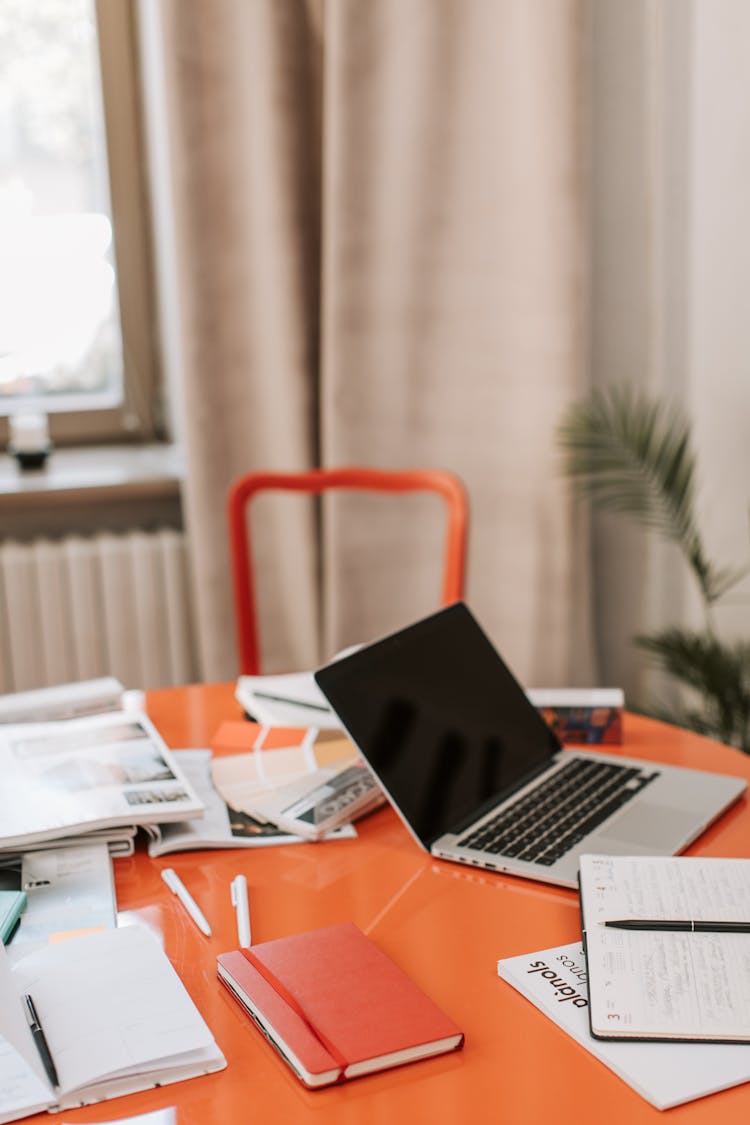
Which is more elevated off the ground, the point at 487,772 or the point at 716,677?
the point at 487,772

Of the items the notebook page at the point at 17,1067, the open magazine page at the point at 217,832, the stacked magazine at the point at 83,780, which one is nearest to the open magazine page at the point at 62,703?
the stacked magazine at the point at 83,780

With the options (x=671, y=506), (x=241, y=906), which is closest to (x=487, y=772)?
(x=241, y=906)

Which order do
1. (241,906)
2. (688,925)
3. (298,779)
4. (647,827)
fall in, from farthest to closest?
1. (298,779)
2. (647,827)
3. (241,906)
4. (688,925)

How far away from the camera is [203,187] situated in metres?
2.31

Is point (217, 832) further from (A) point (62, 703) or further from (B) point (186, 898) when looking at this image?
(A) point (62, 703)

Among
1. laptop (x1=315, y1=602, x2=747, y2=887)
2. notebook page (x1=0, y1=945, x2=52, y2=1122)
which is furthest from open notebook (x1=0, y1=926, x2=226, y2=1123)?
laptop (x1=315, y1=602, x2=747, y2=887)

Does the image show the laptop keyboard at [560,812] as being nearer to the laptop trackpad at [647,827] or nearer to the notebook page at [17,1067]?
the laptop trackpad at [647,827]

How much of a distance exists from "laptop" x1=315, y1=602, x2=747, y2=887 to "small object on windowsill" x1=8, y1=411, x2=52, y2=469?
151 centimetres

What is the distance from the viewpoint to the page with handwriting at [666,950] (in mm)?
765

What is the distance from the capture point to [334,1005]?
0.79 meters

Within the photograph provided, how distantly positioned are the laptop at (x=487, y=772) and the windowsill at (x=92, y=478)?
1.34 meters

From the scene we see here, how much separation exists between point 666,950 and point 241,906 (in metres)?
0.33

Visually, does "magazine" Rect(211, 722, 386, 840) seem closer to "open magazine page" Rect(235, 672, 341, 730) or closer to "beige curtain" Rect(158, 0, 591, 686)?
"open magazine page" Rect(235, 672, 341, 730)

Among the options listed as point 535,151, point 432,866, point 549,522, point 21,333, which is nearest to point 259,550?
point 549,522
